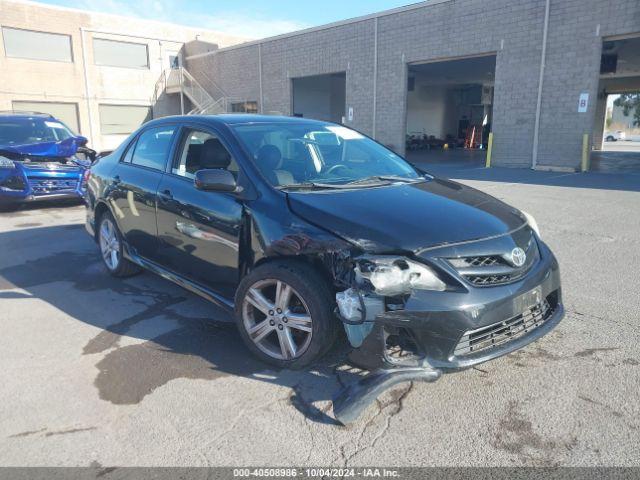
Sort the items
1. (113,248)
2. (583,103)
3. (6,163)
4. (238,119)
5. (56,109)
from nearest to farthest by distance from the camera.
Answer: (238,119) < (113,248) < (6,163) < (583,103) < (56,109)

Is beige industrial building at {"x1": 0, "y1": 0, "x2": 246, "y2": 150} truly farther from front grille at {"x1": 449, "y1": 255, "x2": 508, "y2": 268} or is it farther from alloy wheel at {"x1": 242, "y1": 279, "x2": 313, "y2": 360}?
front grille at {"x1": 449, "y1": 255, "x2": 508, "y2": 268}

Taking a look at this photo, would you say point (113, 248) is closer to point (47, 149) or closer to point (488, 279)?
point (488, 279)

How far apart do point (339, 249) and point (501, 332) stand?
1068 millimetres

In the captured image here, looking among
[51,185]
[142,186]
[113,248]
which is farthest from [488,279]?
[51,185]

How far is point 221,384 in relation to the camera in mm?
3133

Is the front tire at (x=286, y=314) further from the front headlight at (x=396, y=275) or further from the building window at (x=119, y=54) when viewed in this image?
the building window at (x=119, y=54)

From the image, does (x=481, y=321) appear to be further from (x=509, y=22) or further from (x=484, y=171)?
(x=509, y=22)

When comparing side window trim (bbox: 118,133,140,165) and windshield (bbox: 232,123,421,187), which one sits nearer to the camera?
windshield (bbox: 232,123,421,187)

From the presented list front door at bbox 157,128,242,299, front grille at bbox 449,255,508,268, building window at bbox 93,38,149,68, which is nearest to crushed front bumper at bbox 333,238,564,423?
front grille at bbox 449,255,508,268

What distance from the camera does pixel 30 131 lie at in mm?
10086

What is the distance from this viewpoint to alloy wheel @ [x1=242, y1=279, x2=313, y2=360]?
10.2 ft

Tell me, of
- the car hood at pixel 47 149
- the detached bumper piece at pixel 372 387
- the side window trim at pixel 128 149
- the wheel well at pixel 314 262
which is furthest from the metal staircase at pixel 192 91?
the detached bumper piece at pixel 372 387

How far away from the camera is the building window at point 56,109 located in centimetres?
2678

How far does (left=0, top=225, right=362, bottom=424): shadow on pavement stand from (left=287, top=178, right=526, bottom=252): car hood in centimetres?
99
